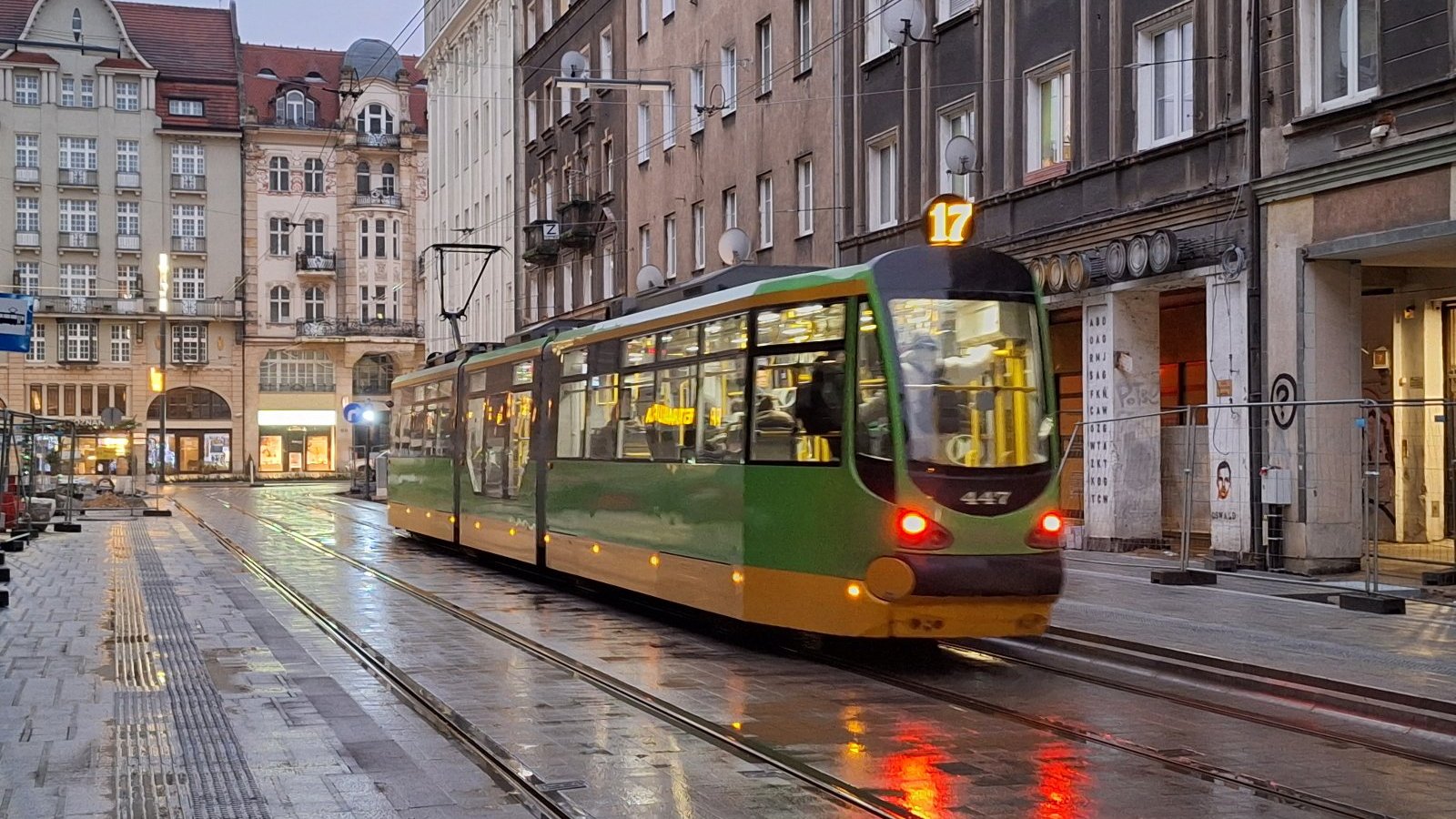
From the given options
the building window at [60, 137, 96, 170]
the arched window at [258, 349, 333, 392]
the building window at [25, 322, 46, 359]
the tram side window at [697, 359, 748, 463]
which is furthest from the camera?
the arched window at [258, 349, 333, 392]

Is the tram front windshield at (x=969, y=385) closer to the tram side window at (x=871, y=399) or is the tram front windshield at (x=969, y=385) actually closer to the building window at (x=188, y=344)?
the tram side window at (x=871, y=399)

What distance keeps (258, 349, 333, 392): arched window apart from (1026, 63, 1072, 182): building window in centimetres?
6237

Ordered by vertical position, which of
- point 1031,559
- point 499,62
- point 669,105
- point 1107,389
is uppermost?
point 499,62

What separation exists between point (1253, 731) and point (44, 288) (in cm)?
7688

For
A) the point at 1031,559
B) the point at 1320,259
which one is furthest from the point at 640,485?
the point at 1320,259

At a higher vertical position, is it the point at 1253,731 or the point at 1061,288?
the point at 1061,288

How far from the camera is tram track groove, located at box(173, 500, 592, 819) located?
7.68 m

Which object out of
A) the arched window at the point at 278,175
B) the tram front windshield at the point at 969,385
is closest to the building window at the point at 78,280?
the arched window at the point at 278,175

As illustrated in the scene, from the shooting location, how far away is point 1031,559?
477 inches

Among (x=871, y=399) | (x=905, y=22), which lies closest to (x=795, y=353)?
(x=871, y=399)

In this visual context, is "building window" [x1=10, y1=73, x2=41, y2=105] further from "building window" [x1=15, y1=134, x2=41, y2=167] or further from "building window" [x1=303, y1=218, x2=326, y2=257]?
"building window" [x1=303, y1=218, x2=326, y2=257]

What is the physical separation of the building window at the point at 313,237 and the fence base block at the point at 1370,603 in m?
71.5

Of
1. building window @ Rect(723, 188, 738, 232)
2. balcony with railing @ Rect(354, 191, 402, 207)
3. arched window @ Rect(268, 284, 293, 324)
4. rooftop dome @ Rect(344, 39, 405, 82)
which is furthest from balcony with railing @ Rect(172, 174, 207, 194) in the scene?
building window @ Rect(723, 188, 738, 232)

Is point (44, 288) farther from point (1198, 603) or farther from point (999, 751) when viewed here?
point (999, 751)
